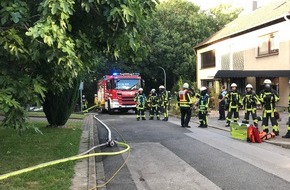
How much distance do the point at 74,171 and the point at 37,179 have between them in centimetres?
96

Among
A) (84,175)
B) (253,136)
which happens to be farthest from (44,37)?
(253,136)

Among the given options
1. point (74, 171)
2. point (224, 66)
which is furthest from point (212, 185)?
point (224, 66)

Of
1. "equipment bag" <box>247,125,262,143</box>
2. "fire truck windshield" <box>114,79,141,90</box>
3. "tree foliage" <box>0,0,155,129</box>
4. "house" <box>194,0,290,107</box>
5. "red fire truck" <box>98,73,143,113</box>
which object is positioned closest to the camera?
"tree foliage" <box>0,0,155,129</box>

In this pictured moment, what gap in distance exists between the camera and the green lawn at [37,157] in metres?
6.78

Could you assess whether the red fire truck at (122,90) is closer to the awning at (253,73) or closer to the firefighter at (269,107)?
the awning at (253,73)

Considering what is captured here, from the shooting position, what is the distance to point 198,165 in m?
8.77

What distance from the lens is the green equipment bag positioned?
505 inches

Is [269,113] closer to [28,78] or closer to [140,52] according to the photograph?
[140,52]

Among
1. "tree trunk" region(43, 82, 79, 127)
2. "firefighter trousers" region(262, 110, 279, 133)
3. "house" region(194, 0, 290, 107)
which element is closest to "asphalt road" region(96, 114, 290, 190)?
"firefighter trousers" region(262, 110, 279, 133)

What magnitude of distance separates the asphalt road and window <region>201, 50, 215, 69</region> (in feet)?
80.0

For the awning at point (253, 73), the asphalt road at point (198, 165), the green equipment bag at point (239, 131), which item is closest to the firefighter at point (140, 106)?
the awning at point (253, 73)

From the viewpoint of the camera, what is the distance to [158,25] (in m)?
47.2

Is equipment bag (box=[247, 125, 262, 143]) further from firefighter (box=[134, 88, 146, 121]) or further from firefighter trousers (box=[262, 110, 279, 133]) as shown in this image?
firefighter (box=[134, 88, 146, 121])

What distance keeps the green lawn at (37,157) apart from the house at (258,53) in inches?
634
